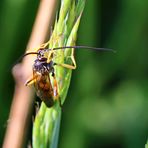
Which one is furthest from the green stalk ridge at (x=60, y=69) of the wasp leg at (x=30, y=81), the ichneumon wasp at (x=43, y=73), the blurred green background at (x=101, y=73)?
the blurred green background at (x=101, y=73)

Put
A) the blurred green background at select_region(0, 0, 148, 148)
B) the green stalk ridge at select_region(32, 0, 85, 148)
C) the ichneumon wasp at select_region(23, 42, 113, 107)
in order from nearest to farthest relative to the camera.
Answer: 1. the green stalk ridge at select_region(32, 0, 85, 148)
2. the ichneumon wasp at select_region(23, 42, 113, 107)
3. the blurred green background at select_region(0, 0, 148, 148)

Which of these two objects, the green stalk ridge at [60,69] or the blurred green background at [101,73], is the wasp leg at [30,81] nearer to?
the green stalk ridge at [60,69]

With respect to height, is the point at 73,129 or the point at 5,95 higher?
the point at 5,95

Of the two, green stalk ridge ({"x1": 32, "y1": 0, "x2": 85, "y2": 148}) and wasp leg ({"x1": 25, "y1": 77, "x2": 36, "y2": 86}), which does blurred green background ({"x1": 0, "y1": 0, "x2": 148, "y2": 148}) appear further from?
green stalk ridge ({"x1": 32, "y1": 0, "x2": 85, "y2": 148})

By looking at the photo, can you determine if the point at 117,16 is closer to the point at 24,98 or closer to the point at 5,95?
the point at 5,95

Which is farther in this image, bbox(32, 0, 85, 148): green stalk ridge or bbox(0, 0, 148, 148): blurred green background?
bbox(0, 0, 148, 148): blurred green background

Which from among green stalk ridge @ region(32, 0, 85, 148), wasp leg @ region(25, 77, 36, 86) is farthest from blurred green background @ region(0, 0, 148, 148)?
green stalk ridge @ region(32, 0, 85, 148)

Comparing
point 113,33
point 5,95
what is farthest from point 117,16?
point 5,95
